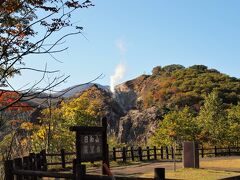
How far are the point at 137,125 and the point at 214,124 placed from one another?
21728 mm

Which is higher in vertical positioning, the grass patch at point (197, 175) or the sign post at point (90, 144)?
the sign post at point (90, 144)

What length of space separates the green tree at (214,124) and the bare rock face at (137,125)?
15.2 metres

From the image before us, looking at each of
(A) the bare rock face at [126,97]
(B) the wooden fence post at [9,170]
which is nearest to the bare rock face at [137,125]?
(A) the bare rock face at [126,97]

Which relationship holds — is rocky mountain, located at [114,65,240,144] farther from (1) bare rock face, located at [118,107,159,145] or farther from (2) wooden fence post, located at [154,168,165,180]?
(2) wooden fence post, located at [154,168,165,180]

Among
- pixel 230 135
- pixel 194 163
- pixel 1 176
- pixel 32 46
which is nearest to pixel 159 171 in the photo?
pixel 32 46

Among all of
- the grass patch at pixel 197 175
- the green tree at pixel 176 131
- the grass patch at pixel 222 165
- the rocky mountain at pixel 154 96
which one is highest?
the rocky mountain at pixel 154 96

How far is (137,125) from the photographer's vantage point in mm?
65812

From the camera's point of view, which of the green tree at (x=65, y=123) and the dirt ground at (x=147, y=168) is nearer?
the dirt ground at (x=147, y=168)

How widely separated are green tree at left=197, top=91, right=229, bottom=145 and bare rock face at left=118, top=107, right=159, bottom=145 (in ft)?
49.8

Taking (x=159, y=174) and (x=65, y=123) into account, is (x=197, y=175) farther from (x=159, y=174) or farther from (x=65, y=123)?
(x=65, y=123)

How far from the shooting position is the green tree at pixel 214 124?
4450 cm

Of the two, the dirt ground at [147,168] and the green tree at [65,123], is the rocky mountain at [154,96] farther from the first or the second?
the dirt ground at [147,168]

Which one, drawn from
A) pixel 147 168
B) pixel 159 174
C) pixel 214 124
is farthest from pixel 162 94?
pixel 159 174

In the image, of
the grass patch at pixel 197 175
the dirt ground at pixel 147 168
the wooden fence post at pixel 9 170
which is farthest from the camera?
the dirt ground at pixel 147 168
